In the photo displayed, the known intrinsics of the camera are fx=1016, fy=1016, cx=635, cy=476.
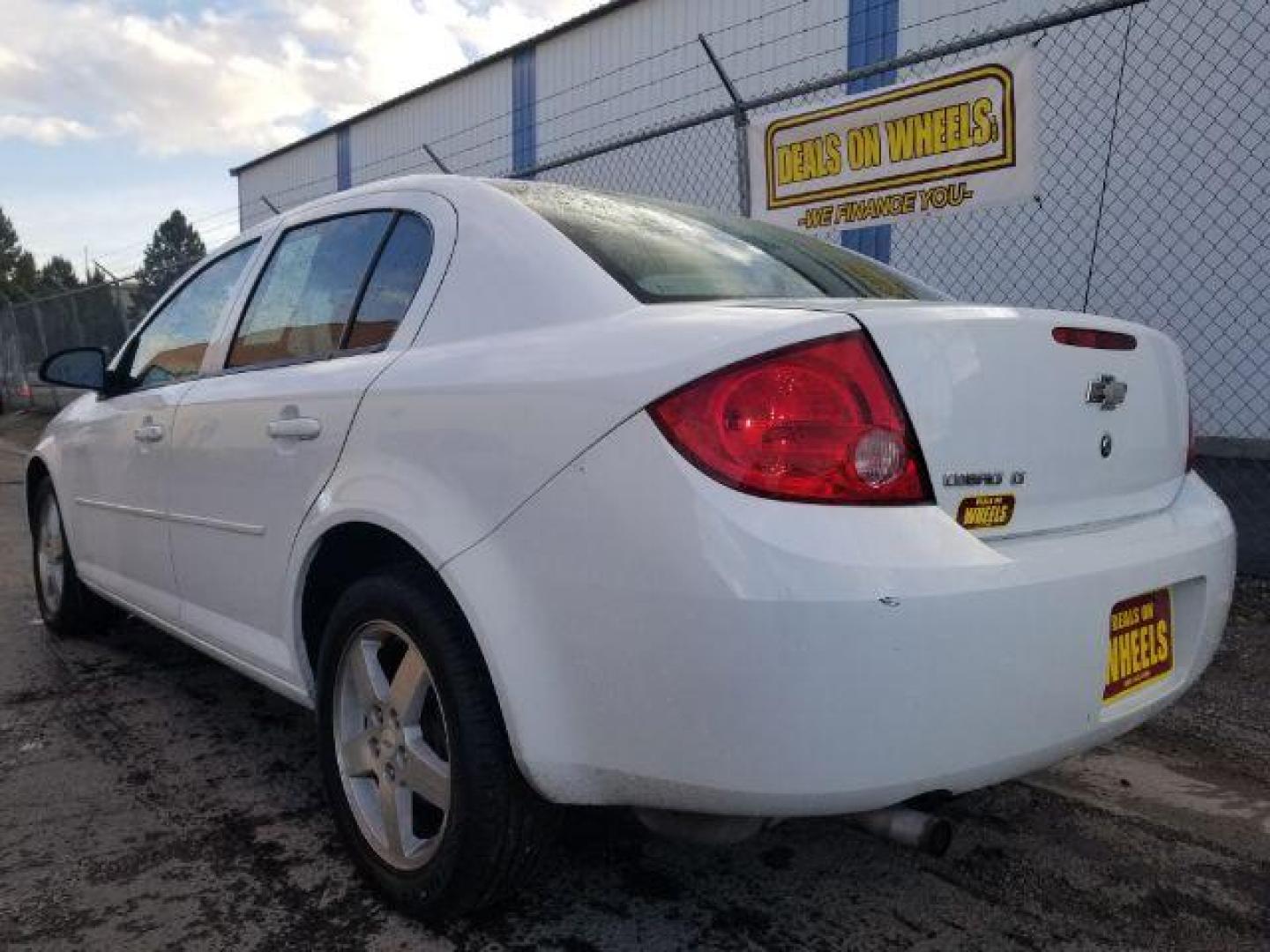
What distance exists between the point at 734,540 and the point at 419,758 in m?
0.92

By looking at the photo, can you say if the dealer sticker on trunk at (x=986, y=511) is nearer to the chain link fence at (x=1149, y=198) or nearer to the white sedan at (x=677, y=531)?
the white sedan at (x=677, y=531)

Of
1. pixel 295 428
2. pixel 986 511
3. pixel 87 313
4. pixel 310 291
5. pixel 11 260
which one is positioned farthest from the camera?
pixel 11 260

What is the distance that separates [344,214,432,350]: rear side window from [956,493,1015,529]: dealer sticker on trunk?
4.22 ft

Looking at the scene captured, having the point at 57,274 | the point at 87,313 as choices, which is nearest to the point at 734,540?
the point at 87,313

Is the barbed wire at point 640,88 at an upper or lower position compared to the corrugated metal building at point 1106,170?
upper

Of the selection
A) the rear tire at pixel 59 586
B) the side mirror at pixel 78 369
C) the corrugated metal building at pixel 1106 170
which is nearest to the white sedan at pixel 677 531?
the side mirror at pixel 78 369

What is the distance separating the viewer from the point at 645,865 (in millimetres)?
2324

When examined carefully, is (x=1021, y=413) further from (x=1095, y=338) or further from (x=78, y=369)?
(x=78, y=369)

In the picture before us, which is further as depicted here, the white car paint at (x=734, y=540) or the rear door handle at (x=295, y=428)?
the rear door handle at (x=295, y=428)

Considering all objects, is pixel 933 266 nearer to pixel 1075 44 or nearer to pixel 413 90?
pixel 1075 44

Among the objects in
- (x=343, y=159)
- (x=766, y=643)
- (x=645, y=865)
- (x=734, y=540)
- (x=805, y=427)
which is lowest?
(x=645, y=865)

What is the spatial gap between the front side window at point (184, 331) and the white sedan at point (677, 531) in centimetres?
68

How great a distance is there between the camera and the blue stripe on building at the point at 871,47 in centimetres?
813

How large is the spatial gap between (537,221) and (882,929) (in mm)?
1624
